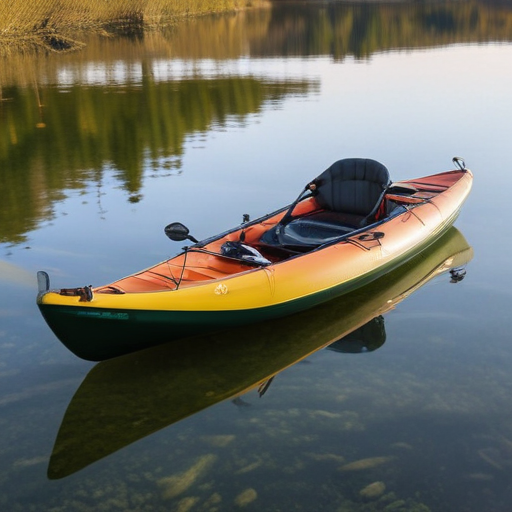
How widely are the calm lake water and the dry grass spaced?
16.3 meters

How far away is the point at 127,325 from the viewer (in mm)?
6840

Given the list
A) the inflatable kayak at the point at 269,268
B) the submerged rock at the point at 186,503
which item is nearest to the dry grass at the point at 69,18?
the inflatable kayak at the point at 269,268

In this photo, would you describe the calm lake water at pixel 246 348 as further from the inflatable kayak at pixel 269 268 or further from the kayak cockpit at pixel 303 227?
the kayak cockpit at pixel 303 227

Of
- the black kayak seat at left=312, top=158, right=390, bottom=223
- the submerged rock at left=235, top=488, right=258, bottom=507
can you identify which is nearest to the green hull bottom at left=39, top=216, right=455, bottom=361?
the submerged rock at left=235, top=488, right=258, bottom=507

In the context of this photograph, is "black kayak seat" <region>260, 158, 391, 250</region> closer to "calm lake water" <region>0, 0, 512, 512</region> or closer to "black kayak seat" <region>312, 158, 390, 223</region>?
"black kayak seat" <region>312, 158, 390, 223</region>

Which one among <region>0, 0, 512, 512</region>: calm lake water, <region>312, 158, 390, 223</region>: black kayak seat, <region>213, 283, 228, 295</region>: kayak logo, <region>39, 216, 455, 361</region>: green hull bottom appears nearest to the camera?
<region>0, 0, 512, 512</region>: calm lake water

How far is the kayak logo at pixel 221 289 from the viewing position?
289 inches

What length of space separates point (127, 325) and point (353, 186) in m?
4.29

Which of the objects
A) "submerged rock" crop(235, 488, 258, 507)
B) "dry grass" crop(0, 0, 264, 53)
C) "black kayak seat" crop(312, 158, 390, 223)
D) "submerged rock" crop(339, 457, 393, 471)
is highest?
"dry grass" crop(0, 0, 264, 53)

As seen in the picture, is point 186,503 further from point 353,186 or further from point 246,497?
point 353,186

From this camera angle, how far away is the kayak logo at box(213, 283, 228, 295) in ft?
24.1

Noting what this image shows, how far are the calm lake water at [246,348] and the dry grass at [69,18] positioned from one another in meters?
16.3

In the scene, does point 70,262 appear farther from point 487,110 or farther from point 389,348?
point 487,110

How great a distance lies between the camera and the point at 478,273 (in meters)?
9.61
